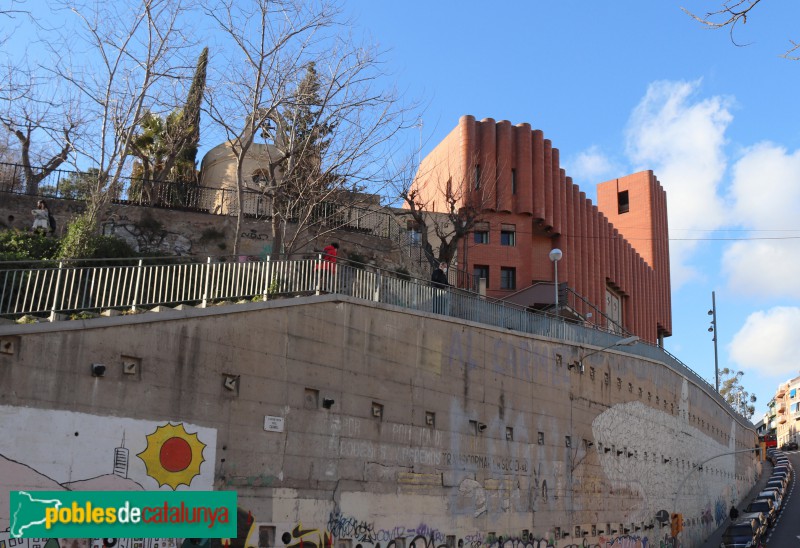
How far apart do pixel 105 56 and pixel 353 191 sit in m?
9.44

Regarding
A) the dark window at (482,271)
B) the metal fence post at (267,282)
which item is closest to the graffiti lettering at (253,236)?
the metal fence post at (267,282)

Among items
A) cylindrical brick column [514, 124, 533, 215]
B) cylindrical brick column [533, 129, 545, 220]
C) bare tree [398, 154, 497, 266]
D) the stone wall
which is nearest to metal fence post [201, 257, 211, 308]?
the stone wall

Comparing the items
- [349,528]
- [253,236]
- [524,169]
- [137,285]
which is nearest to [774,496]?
[524,169]

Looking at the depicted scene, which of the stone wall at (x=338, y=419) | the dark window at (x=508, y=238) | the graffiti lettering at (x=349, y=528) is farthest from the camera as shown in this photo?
the dark window at (x=508, y=238)

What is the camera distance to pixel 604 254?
1832 inches

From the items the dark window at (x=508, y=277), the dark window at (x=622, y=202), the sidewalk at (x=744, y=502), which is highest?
the dark window at (x=622, y=202)

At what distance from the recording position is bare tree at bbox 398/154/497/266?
32794 mm

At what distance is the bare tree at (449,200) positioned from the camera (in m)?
32.8

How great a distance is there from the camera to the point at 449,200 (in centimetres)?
3584

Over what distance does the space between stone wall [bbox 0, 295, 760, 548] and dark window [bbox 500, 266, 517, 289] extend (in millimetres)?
8153

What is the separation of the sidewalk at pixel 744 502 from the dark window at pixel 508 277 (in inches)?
840

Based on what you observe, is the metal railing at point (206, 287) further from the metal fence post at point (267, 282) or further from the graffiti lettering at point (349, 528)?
the graffiti lettering at point (349, 528)

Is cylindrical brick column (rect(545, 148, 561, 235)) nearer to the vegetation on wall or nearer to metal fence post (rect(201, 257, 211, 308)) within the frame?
the vegetation on wall

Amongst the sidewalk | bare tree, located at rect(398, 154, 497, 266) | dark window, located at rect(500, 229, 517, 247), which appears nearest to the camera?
bare tree, located at rect(398, 154, 497, 266)
